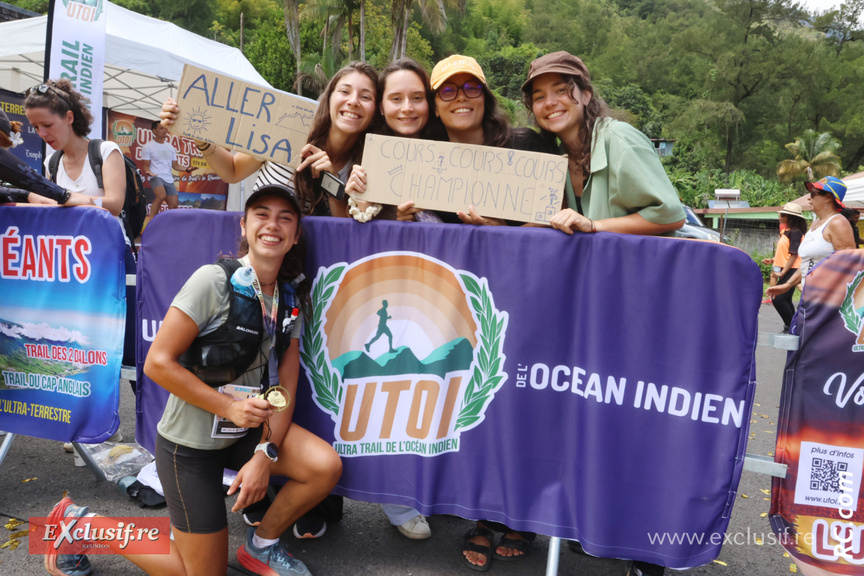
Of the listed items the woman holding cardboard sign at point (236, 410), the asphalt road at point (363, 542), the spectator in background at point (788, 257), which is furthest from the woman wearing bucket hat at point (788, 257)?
the woman holding cardboard sign at point (236, 410)

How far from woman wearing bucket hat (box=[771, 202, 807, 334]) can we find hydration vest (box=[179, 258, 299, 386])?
740cm

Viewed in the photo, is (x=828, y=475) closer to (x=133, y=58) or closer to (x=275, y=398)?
(x=275, y=398)

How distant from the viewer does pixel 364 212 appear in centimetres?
268

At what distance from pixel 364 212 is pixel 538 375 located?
104 cm

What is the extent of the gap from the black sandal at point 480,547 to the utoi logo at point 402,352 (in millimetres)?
558

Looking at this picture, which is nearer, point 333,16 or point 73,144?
point 73,144

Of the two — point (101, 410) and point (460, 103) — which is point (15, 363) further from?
point (460, 103)

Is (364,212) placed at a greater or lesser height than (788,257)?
lesser

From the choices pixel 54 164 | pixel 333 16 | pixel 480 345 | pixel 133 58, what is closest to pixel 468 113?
pixel 480 345

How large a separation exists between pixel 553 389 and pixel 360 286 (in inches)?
37.5

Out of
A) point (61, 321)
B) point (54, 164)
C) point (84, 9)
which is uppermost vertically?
point (84, 9)

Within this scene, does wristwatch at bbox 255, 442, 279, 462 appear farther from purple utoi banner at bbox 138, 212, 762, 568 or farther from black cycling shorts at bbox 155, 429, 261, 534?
purple utoi banner at bbox 138, 212, 762, 568

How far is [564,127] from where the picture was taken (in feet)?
8.96

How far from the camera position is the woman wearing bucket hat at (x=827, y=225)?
5.91m
